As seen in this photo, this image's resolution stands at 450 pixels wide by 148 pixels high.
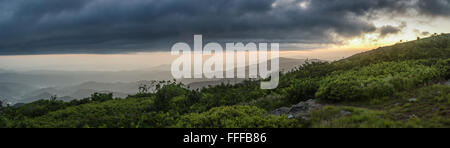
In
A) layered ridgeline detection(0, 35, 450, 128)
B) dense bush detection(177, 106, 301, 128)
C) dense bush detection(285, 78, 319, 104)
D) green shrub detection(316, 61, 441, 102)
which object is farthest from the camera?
dense bush detection(285, 78, 319, 104)

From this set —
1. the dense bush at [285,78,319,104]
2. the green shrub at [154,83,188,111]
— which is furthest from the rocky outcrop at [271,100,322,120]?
the green shrub at [154,83,188,111]

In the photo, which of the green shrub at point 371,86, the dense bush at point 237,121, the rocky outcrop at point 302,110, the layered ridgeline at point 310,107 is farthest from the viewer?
the green shrub at point 371,86

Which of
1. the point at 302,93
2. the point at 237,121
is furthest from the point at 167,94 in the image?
the point at 237,121

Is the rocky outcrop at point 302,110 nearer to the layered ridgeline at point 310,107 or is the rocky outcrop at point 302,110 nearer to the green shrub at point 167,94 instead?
the layered ridgeline at point 310,107

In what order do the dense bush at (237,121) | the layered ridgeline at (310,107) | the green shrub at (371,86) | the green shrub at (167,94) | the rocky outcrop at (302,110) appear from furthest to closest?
1. the green shrub at (167,94)
2. the green shrub at (371,86)
3. the rocky outcrop at (302,110)
4. the dense bush at (237,121)
5. the layered ridgeline at (310,107)

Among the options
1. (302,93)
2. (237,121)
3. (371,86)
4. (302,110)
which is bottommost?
(237,121)

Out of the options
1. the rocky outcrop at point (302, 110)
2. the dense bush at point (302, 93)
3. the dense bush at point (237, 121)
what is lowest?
the dense bush at point (237, 121)

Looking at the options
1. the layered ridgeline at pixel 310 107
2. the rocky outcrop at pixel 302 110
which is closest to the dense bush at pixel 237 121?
the layered ridgeline at pixel 310 107

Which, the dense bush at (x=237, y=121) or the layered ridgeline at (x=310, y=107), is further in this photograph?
the dense bush at (x=237, y=121)

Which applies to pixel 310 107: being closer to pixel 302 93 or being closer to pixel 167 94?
pixel 302 93

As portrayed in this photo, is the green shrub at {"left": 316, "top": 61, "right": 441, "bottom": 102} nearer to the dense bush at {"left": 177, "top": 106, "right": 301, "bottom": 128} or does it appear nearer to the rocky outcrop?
the rocky outcrop
